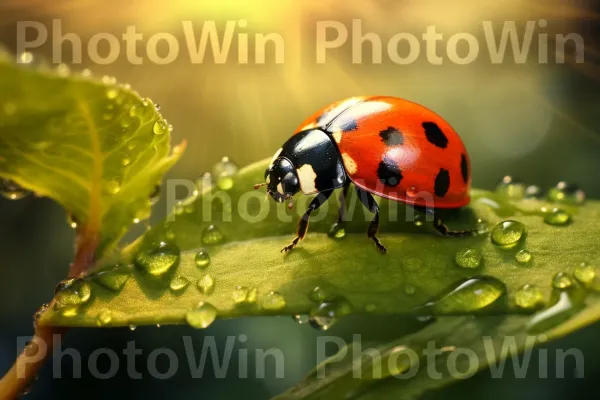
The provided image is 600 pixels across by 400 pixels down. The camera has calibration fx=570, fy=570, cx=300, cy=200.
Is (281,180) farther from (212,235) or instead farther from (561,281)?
(561,281)

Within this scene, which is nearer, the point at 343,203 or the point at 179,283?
the point at 179,283

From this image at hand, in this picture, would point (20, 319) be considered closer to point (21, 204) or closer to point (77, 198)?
point (21, 204)

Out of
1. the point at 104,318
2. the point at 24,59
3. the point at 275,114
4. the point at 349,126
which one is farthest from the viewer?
the point at 275,114

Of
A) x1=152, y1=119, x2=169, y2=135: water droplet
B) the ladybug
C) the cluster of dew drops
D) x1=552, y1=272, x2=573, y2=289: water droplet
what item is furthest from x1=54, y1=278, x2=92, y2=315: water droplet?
x1=552, y1=272, x2=573, y2=289: water droplet

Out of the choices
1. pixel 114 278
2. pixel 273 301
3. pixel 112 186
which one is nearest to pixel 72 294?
pixel 114 278

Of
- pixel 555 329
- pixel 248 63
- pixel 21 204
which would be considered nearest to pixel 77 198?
pixel 555 329
